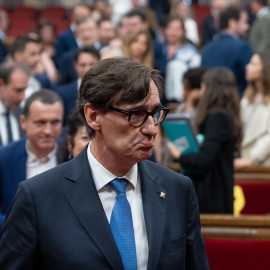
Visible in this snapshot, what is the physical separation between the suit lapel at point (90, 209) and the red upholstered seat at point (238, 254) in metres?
1.74

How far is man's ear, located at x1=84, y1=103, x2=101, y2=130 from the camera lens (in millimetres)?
1977

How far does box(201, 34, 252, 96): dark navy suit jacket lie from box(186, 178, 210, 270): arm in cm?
572

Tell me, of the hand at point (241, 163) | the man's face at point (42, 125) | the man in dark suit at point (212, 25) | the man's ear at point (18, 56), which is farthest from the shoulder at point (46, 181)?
the man in dark suit at point (212, 25)

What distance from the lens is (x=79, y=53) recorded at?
641cm

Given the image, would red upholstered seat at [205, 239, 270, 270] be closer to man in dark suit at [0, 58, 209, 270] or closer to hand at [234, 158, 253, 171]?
man in dark suit at [0, 58, 209, 270]

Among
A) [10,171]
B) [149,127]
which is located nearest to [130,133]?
[149,127]

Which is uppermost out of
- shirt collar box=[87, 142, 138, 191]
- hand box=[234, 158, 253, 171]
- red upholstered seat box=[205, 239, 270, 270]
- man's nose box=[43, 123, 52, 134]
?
shirt collar box=[87, 142, 138, 191]

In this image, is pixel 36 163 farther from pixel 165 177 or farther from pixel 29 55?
pixel 29 55

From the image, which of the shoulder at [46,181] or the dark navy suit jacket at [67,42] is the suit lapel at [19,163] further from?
the dark navy suit jacket at [67,42]

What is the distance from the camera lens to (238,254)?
353 centimetres

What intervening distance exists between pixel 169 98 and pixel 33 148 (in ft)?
15.7

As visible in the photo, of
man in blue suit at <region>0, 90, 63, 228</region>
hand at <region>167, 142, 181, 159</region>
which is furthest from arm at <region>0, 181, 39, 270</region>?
hand at <region>167, 142, 181, 159</region>

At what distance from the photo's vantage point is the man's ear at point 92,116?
198 centimetres

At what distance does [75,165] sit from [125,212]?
0.71 feet
